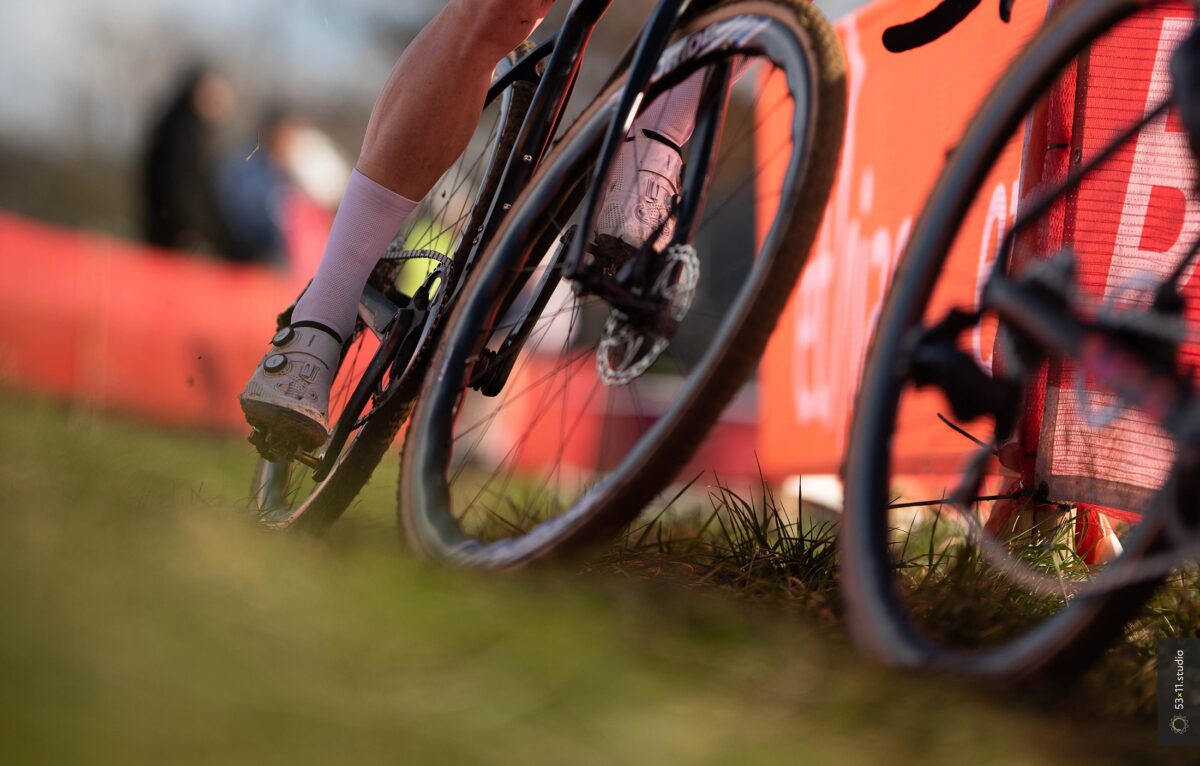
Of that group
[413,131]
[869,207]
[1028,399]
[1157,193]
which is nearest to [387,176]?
[413,131]

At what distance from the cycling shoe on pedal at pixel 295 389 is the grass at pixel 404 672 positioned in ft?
1.66

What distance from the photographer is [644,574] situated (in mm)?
1932

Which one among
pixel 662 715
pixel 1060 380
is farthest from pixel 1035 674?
pixel 1060 380

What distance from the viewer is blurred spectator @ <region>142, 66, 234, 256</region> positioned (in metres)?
7.55

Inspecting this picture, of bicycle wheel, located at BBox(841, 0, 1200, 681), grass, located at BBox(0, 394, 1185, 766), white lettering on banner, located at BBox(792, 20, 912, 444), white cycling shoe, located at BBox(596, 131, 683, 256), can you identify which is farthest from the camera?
white lettering on banner, located at BBox(792, 20, 912, 444)

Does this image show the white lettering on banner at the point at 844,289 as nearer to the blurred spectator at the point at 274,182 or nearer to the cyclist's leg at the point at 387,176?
the cyclist's leg at the point at 387,176

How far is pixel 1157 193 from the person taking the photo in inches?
86.7

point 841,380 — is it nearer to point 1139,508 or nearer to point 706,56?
point 1139,508

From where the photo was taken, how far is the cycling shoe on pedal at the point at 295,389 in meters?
2.10

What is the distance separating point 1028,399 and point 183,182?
6403 mm

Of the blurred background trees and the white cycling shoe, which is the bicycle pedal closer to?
the white cycling shoe

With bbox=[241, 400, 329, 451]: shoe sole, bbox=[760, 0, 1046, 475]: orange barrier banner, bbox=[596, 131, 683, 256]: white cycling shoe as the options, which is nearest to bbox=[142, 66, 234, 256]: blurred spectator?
bbox=[760, 0, 1046, 475]: orange barrier banner

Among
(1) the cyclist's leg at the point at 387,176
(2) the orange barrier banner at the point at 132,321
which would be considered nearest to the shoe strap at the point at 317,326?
(1) the cyclist's leg at the point at 387,176

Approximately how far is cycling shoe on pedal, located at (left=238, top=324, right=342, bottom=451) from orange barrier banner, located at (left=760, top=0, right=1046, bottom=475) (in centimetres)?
144
